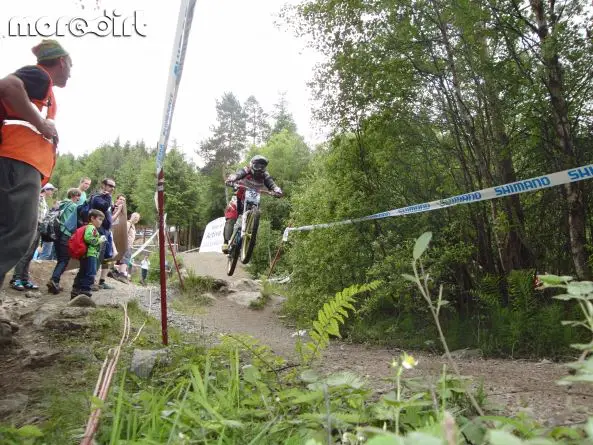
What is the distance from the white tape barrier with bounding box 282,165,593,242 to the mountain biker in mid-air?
1381mm

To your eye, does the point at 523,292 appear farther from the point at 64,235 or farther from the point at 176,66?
the point at 64,235

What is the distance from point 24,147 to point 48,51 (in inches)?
25.7

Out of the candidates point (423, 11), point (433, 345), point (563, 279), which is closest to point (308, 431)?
point (563, 279)

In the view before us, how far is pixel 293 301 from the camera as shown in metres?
7.52

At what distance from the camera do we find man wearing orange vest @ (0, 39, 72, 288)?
7.63ft

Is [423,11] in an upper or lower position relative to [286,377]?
upper

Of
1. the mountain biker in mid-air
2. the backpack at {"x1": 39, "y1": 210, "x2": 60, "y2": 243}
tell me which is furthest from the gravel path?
the mountain biker in mid-air

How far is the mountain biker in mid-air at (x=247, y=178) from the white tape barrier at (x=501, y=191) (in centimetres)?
138

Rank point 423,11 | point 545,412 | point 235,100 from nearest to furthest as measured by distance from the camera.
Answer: point 545,412 → point 423,11 → point 235,100

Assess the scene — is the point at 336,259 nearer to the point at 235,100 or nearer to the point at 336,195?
the point at 336,195

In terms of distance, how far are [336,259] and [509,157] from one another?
99.4 inches

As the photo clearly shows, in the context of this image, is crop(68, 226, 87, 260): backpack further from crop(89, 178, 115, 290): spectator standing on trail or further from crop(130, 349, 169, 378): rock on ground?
crop(130, 349, 169, 378): rock on ground

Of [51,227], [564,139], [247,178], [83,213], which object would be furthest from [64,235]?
[564,139]

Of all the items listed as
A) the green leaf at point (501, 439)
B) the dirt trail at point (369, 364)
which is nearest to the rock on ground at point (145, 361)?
the dirt trail at point (369, 364)
